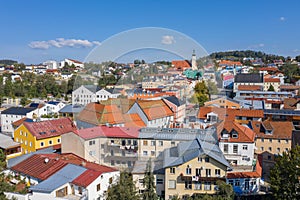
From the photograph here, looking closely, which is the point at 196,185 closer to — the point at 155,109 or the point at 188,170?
the point at 188,170

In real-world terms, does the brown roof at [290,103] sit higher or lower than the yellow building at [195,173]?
higher

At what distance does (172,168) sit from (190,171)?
29 centimetres

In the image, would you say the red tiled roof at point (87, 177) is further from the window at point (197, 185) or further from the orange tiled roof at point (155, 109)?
the window at point (197, 185)

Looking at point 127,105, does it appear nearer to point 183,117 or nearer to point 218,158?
point 183,117

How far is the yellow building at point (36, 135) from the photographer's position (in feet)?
21.6

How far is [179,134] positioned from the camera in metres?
3.33

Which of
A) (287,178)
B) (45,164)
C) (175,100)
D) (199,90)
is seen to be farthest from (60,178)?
(287,178)

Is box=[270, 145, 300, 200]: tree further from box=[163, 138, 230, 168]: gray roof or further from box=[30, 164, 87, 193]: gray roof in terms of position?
box=[30, 164, 87, 193]: gray roof

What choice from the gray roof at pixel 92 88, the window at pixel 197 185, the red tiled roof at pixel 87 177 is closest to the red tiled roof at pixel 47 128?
the red tiled roof at pixel 87 177

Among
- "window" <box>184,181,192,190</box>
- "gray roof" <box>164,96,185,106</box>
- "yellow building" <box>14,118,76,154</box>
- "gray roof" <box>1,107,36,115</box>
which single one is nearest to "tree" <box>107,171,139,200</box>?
"gray roof" <box>164,96,185,106</box>

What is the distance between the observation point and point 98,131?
104 inches

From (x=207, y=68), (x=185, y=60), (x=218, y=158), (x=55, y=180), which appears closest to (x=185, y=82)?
(x=207, y=68)

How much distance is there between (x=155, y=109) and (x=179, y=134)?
547 mm

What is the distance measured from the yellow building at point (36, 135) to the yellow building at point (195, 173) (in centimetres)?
315
